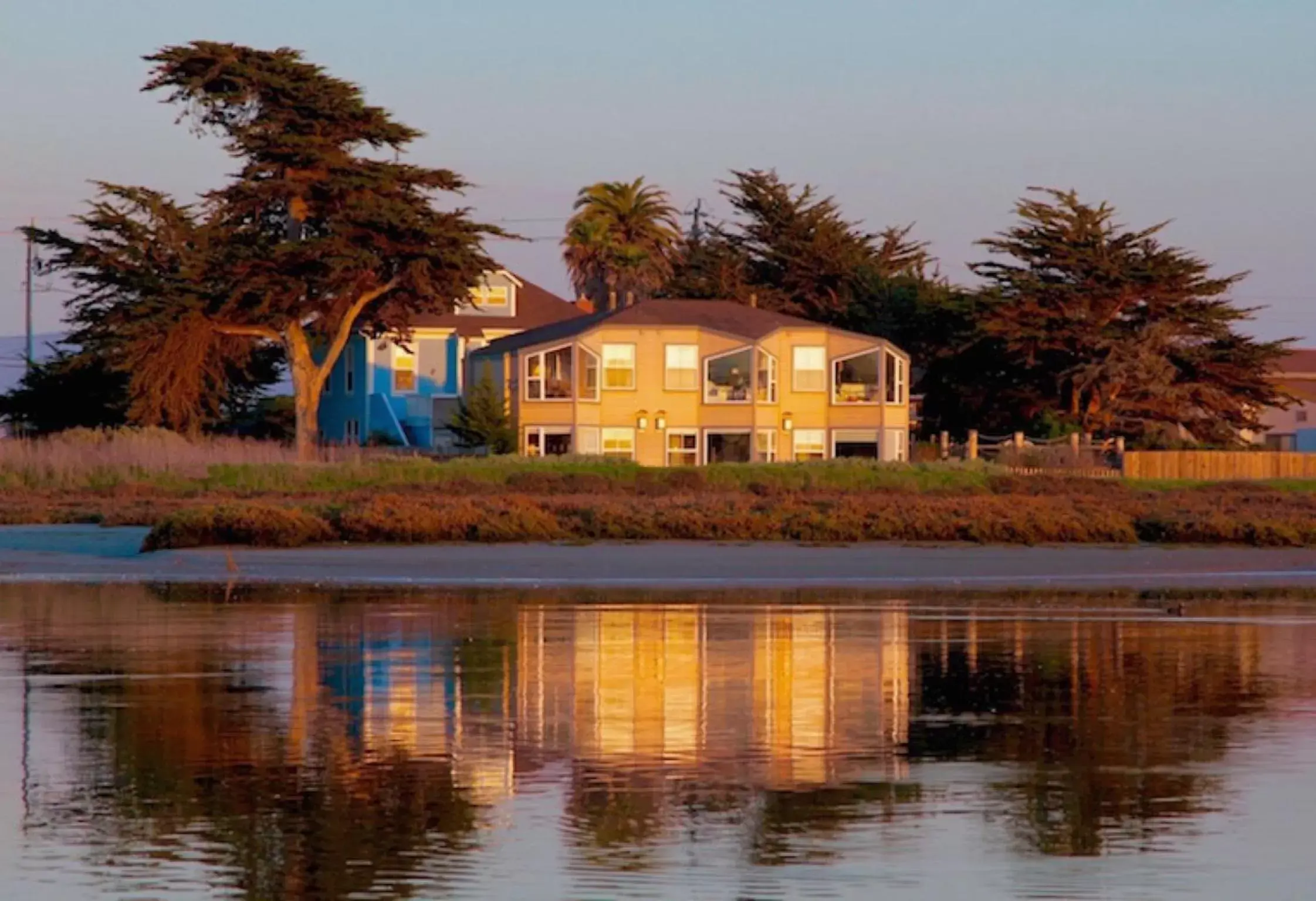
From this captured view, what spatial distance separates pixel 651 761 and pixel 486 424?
5691 centimetres

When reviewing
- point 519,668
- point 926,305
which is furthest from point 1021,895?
point 926,305

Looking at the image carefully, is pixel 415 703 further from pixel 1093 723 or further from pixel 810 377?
pixel 810 377

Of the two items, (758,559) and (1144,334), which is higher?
(1144,334)

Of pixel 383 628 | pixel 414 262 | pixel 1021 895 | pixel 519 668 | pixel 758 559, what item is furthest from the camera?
pixel 414 262

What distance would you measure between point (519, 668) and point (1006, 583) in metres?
15.8

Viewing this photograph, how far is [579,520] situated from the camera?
4269 centimetres

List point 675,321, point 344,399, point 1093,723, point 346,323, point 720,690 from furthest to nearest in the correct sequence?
1. point 344,399
2. point 675,321
3. point 346,323
4. point 720,690
5. point 1093,723

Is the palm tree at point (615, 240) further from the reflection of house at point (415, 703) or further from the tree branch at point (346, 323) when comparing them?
the reflection of house at point (415, 703)

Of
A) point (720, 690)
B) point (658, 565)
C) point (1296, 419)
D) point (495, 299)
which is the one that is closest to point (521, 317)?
point (495, 299)

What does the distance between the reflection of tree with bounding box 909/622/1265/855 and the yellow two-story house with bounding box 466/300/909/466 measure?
4946cm

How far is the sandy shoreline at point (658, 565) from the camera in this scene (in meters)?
34.6

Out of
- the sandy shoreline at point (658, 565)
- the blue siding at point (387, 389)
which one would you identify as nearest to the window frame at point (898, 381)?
the blue siding at point (387, 389)

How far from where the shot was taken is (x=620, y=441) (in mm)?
75188

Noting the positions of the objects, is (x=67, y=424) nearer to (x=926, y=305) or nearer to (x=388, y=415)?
(x=388, y=415)
